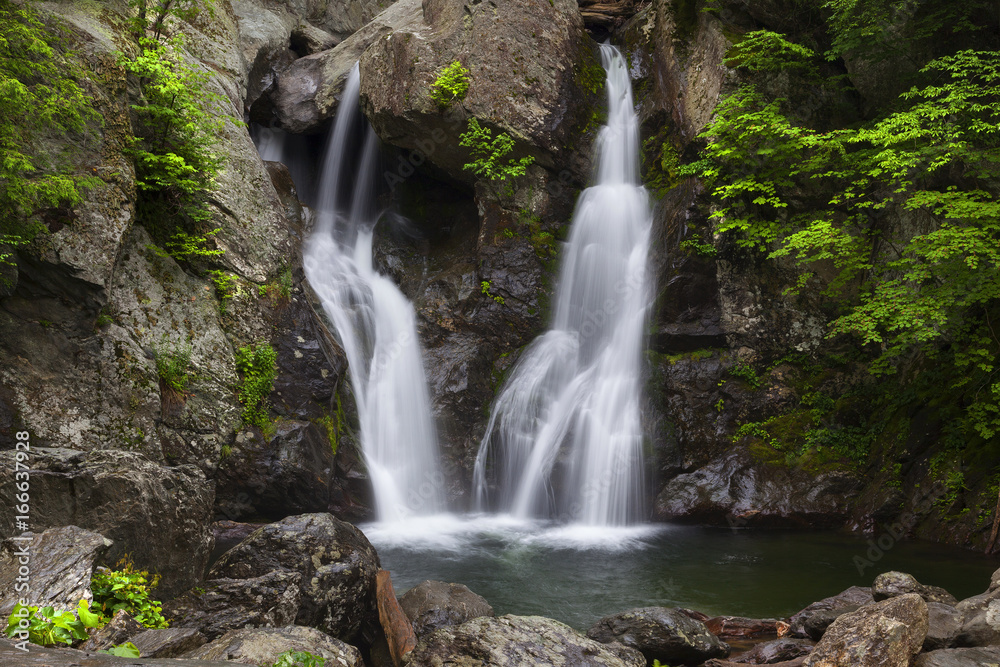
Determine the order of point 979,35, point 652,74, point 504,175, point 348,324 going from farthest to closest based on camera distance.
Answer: point 652,74
point 504,175
point 348,324
point 979,35

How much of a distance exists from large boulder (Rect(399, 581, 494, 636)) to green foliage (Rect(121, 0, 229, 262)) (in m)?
5.95

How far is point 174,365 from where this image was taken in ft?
28.0

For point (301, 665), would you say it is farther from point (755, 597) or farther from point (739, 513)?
Result: point (739, 513)

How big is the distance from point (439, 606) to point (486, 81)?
10.3 metres

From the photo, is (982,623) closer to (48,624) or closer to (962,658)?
(962,658)

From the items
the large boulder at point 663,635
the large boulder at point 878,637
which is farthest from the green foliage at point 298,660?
the large boulder at point 878,637

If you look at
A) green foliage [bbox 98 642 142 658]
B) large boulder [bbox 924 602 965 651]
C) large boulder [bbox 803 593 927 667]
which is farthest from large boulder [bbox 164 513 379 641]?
large boulder [bbox 924 602 965 651]

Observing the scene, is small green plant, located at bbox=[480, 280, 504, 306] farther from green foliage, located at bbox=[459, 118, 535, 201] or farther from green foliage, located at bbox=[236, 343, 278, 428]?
green foliage, located at bbox=[236, 343, 278, 428]

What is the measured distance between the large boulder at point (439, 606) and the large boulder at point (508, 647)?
4.03 feet

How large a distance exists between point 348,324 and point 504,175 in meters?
4.23

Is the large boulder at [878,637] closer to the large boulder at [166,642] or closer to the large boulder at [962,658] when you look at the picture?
the large boulder at [962,658]

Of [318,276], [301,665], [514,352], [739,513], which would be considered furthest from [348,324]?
[301,665]

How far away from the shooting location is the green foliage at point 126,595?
4.34 m

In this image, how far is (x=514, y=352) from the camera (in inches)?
470
